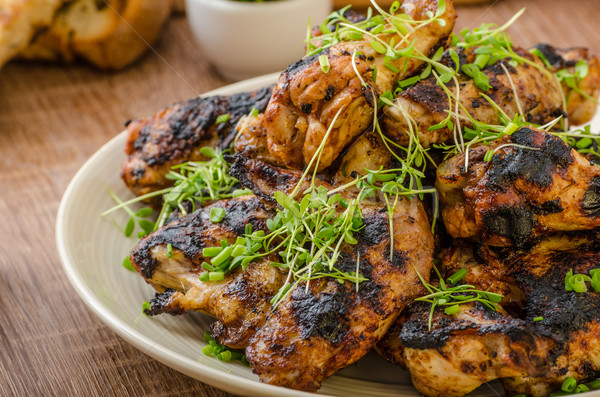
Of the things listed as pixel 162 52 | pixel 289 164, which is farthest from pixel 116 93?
pixel 289 164

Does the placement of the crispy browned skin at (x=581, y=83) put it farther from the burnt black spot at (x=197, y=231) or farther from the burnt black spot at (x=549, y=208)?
the burnt black spot at (x=197, y=231)

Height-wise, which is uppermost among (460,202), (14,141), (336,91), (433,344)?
(336,91)

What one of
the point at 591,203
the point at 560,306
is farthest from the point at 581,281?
the point at 591,203

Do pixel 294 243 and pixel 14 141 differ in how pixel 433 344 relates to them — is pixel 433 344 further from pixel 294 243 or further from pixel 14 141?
pixel 14 141

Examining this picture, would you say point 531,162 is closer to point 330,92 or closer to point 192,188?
point 330,92

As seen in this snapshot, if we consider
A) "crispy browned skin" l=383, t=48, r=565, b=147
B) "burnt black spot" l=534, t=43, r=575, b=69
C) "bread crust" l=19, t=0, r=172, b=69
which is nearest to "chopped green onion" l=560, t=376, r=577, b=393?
"crispy browned skin" l=383, t=48, r=565, b=147
